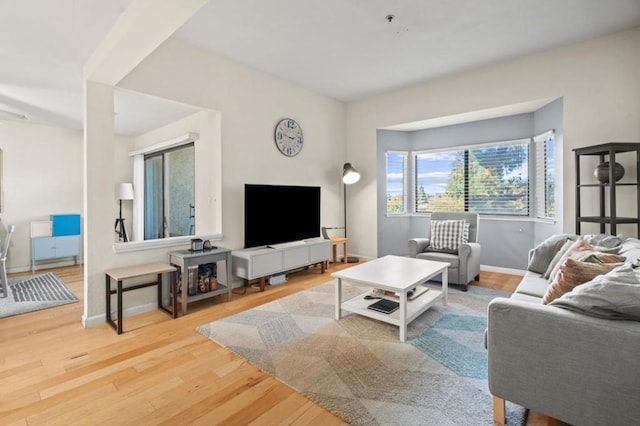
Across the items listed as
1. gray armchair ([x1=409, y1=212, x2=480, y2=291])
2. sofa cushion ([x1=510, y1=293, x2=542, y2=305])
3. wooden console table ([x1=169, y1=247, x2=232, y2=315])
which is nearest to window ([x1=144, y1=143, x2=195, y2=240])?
wooden console table ([x1=169, y1=247, x2=232, y2=315])

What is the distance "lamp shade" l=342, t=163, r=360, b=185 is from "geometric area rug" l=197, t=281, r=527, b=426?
7.89 feet

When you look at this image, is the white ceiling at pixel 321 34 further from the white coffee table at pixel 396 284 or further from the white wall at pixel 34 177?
the white coffee table at pixel 396 284

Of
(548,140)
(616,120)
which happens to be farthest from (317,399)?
(548,140)

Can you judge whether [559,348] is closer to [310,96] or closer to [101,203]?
[101,203]

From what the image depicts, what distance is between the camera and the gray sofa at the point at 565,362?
1.22 m

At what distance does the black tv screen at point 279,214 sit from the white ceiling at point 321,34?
58.9 inches

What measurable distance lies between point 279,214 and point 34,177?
4.43 metres

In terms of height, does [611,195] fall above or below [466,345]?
above

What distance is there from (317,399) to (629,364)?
1.43 metres

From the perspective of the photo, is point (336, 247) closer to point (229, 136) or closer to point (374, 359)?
point (229, 136)

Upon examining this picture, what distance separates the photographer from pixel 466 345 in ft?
7.77

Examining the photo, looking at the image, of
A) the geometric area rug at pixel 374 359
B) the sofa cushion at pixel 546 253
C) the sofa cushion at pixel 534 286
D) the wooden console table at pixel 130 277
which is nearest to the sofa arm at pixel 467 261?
the geometric area rug at pixel 374 359

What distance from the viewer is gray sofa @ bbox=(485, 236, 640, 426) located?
1220 millimetres

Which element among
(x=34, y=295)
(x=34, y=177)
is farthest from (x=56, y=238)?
(x=34, y=295)
